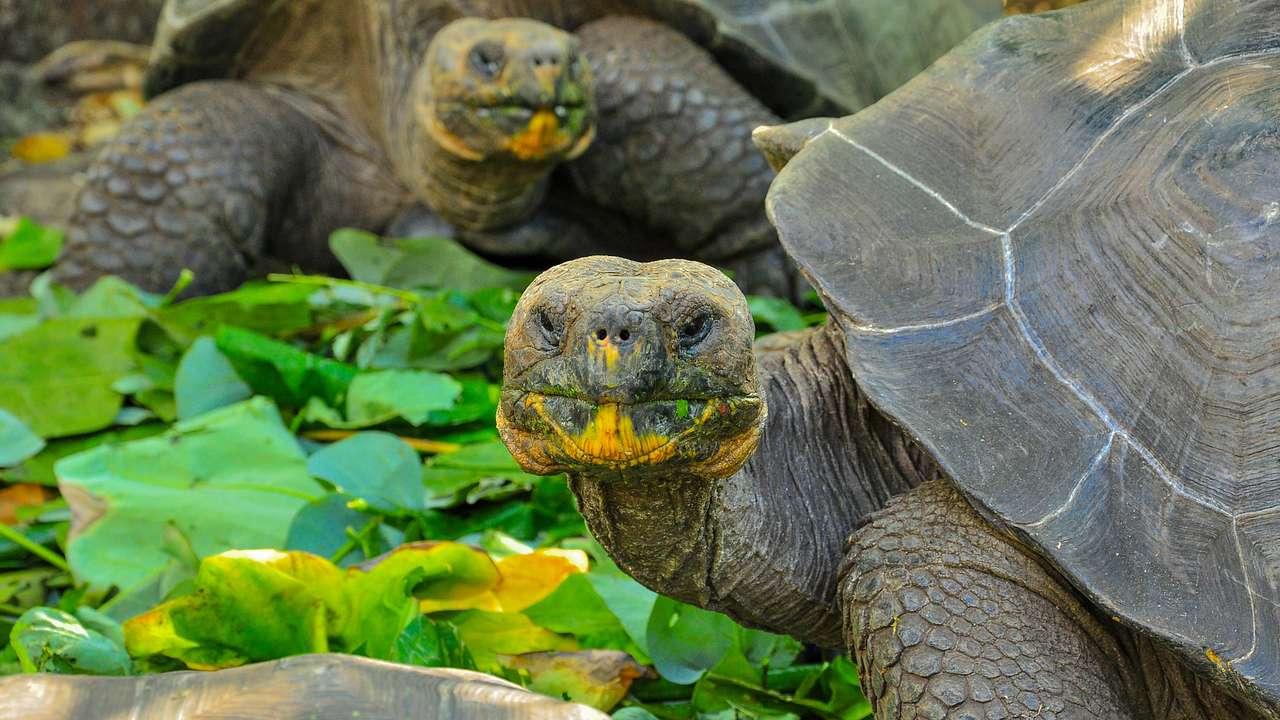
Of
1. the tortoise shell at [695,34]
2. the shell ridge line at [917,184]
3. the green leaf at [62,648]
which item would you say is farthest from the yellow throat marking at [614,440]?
the tortoise shell at [695,34]

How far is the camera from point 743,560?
5.98 feet

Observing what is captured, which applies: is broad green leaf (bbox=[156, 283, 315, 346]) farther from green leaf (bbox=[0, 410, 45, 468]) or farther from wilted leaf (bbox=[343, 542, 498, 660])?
wilted leaf (bbox=[343, 542, 498, 660])

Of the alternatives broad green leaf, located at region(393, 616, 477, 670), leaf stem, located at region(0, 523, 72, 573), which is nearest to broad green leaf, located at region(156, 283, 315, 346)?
leaf stem, located at region(0, 523, 72, 573)

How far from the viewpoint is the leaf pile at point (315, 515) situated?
2068 millimetres

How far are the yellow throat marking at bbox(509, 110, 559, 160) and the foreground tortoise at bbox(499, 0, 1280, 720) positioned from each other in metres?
1.62

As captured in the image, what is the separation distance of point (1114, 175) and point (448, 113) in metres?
2.19

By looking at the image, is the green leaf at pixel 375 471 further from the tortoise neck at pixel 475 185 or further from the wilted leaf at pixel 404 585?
the tortoise neck at pixel 475 185

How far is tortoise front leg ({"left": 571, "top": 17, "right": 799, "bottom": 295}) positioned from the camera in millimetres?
4043

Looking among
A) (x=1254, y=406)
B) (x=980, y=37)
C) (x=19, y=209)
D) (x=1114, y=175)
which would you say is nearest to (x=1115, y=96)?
(x=1114, y=175)

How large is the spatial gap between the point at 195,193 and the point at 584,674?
8.59 feet

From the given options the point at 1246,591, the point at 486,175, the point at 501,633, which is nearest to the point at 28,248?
the point at 486,175

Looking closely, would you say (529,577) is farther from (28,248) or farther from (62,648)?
(28,248)

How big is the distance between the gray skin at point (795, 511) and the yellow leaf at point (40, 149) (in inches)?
216

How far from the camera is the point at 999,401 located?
5.60 feet
